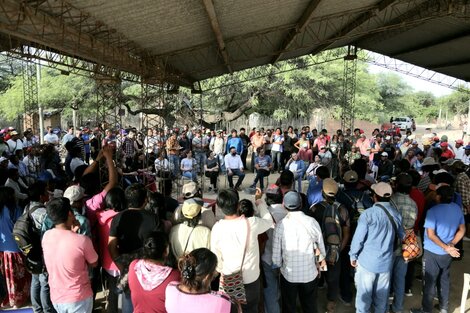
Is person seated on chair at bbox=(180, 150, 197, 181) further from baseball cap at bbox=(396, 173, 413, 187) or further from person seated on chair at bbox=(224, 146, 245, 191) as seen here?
baseball cap at bbox=(396, 173, 413, 187)

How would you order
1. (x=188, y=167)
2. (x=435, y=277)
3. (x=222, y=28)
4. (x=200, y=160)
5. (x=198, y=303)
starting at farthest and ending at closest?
(x=200, y=160), (x=188, y=167), (x=222, y=28), (x=435, y=277), (x=198, y=303)

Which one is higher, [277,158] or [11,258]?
[277,158]

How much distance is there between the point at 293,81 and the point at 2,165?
15727mm

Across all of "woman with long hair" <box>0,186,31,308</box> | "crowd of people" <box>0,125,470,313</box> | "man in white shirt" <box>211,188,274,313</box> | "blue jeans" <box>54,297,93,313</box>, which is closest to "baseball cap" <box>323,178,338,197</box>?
"crowd of people" <box>0,125,470,313</box>

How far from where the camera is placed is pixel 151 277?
2.18 m

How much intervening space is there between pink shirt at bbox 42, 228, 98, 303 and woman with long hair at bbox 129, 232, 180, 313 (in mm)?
595

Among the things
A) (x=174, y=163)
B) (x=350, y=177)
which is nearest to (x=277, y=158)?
(x=174, y=163)

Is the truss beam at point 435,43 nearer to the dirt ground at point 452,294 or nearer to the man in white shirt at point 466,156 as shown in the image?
the man in white shirt at point 466,156

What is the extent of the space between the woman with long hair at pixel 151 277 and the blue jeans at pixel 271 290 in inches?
49.9

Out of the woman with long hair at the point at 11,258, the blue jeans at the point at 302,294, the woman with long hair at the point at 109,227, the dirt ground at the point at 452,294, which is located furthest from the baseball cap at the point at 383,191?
the woman with long hair at the point at 11,258

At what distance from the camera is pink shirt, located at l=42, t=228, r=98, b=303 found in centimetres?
261

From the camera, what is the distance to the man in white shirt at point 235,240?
2764 mm

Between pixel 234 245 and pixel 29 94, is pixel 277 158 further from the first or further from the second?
pixel 29 94

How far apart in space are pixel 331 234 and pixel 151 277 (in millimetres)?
1901
